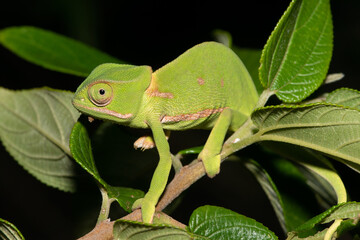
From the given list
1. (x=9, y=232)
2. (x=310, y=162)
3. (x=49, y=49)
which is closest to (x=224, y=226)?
(x=310, y=162)

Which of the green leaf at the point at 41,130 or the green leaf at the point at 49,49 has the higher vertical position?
the green leaf at the point at 49,49

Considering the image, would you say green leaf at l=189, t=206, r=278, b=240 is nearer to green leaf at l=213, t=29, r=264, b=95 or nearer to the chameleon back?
the chameleon back

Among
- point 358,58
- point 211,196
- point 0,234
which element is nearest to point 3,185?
point 211,196

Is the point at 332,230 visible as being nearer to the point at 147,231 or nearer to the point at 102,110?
the point at 147,231

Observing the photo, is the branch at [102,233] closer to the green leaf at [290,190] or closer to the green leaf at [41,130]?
the green leaf at [41,130]

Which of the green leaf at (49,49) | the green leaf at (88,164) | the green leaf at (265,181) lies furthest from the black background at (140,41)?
the green leaf at (88,164)
